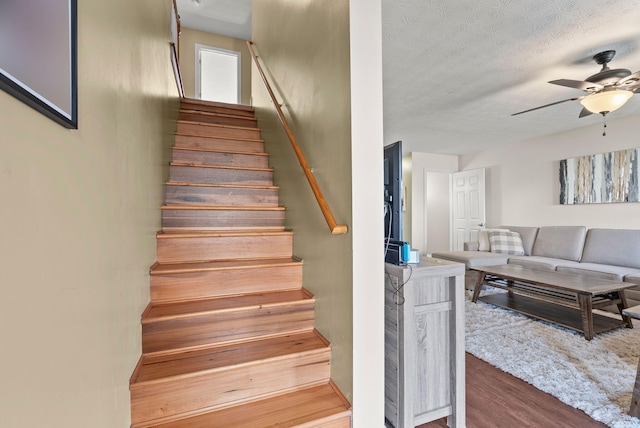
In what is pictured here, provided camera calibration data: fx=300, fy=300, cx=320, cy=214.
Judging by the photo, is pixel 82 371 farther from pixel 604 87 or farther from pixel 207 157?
pixel 604 87

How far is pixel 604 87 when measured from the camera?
2.47 meters

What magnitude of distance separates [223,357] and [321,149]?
1.24 metres

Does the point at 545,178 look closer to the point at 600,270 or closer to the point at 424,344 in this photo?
the point at 600,270

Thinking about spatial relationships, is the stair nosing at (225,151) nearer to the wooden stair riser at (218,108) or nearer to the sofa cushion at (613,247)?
the wooden stair riser at (218,108)

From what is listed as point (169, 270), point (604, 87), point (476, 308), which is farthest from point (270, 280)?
point (604, 87)

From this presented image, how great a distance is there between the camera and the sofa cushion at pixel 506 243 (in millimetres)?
4793

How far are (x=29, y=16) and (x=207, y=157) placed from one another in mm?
2237

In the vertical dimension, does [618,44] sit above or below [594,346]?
above

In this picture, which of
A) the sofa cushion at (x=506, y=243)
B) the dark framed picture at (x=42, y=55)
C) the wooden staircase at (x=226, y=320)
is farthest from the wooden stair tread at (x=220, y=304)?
the sofa cushion at (x=506, y=243)

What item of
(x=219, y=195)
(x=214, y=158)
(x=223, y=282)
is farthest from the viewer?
(x=214, y=158)

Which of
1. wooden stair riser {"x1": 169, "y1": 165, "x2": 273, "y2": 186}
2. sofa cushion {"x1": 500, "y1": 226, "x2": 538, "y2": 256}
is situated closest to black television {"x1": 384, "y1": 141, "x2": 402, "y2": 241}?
wooden stair riser {"x1": 169, "y1": 165, "x2": 273, "y2": 186}

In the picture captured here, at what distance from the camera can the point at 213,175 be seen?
2.54 m

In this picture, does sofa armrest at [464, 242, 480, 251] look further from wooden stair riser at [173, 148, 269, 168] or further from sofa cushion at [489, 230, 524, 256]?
wooden stair riser at [173, 148, 269, 168]

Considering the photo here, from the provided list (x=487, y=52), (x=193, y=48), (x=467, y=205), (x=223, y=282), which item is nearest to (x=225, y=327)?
(x=223, y=282)
